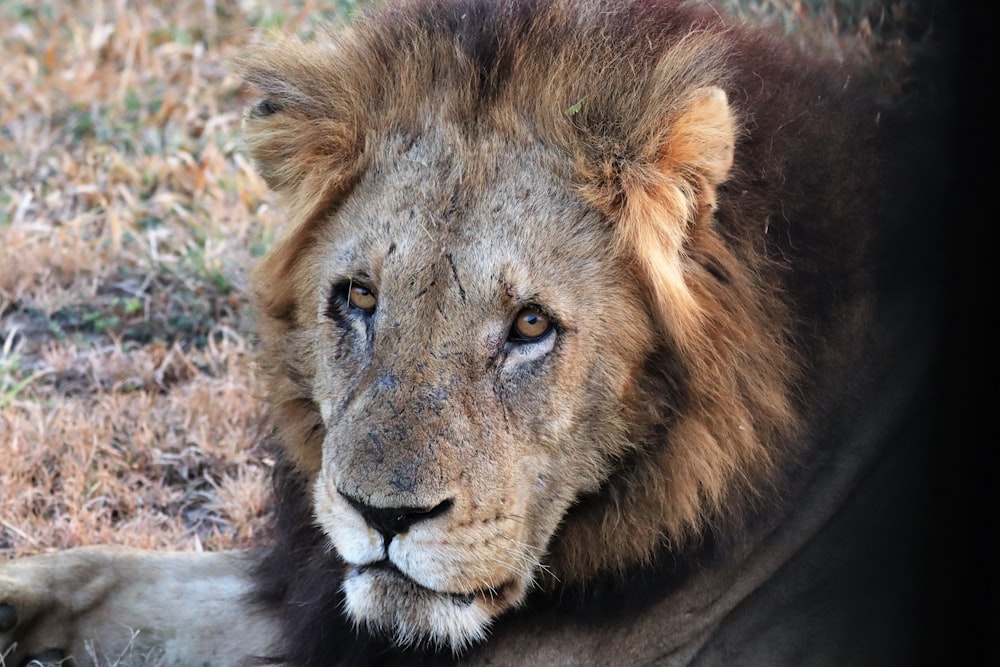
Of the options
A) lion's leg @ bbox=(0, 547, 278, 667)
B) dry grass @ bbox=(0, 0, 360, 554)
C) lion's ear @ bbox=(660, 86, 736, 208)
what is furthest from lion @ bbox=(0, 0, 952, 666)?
dry grass @ bbox=(0, 0, 360, 554)

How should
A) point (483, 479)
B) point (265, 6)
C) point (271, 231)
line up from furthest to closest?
point (265, 6) → point (271, 231) → point (483, 479)

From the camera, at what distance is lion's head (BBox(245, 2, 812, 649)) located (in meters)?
3.04

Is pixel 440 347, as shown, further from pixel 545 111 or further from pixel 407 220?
pixel 545 111

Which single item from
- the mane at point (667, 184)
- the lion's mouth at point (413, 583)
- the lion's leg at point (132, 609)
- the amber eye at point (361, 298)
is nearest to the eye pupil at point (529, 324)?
the mane at point (667, 184)

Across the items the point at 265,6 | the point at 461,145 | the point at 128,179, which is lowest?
the point at 128,179

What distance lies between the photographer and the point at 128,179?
6.98 metres

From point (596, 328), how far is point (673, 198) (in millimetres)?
364

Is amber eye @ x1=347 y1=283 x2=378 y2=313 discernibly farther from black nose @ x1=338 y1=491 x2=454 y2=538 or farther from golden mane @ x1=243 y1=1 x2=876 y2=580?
black nose @ x1=338 y1=491 x2=454 y2=538

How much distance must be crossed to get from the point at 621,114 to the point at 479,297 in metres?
0.58

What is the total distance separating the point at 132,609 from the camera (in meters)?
4.21

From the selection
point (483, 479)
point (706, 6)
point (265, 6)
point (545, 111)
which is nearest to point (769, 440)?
point (483, 479)

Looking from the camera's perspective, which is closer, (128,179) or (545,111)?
(545,111)

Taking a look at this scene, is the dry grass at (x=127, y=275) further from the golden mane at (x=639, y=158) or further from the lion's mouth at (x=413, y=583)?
the lion's mouth at (x=413, y=583)

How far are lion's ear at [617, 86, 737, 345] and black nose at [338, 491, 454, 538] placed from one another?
744mm
